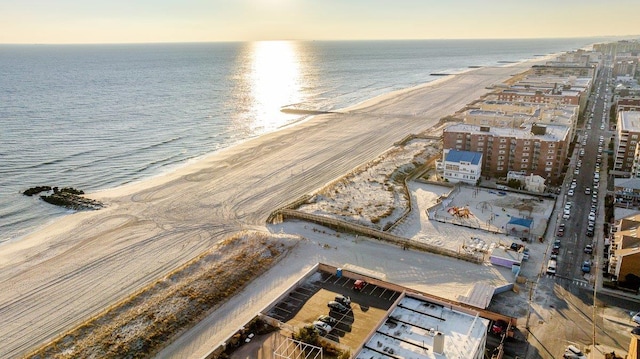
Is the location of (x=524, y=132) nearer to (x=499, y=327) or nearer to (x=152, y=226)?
(x=499, y=327)

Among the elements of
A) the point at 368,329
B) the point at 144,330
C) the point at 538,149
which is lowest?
the point at 144,330

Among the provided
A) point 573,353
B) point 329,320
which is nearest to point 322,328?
point 329,320

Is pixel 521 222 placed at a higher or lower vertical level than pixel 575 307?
higher

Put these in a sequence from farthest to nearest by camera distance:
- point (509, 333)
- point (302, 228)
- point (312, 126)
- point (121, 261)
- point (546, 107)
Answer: point (312, 126)
point (546, 107)
point (302, 228)
point (121, 261)
point (509, 333)

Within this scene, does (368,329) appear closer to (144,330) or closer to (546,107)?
(144,330)

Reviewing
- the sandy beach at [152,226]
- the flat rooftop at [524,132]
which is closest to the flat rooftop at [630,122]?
the flat rooftop at [524,132]

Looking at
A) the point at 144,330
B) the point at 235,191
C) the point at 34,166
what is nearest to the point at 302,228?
the point at 235,191
